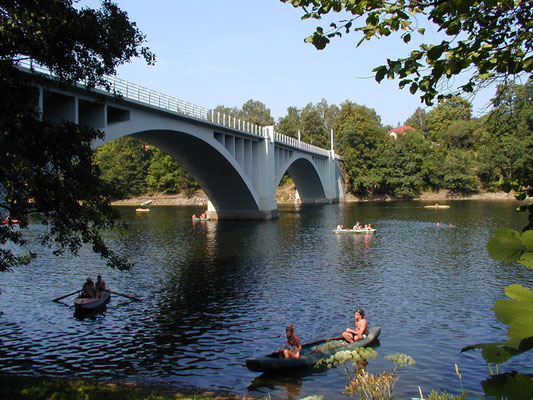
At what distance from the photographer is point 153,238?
3703 cm

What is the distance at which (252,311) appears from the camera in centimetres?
1669

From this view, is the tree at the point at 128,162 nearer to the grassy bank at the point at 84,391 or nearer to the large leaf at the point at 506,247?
the grassy bank at the point at 84,391

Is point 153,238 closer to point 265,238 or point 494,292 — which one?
point 265,238

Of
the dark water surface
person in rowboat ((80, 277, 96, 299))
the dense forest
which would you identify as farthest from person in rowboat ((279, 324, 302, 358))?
the dense forest

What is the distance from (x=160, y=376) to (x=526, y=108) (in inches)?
383

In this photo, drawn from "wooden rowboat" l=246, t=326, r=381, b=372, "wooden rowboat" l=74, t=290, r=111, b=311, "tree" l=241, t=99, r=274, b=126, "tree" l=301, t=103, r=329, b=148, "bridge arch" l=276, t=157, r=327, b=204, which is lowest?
"wooden rowboat" l=246, t=326, r=381, b=372

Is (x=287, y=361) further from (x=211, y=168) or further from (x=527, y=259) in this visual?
(x=211, y=168)

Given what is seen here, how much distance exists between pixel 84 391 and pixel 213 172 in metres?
37.6

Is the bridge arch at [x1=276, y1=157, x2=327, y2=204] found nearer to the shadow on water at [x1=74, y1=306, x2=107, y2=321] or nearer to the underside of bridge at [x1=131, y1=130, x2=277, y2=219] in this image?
the underside of bridge at [x1=131, y1=130, x2=277, y2=219]

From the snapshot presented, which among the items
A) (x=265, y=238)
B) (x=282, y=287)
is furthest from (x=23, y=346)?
(x=265, y=238)

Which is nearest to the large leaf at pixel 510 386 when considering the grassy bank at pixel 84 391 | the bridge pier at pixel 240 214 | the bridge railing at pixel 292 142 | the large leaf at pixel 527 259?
the large leaf at pixel 527 259

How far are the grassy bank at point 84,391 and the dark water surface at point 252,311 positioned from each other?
101cm

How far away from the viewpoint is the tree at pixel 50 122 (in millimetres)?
9234

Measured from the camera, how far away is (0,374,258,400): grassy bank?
8.52 meters
